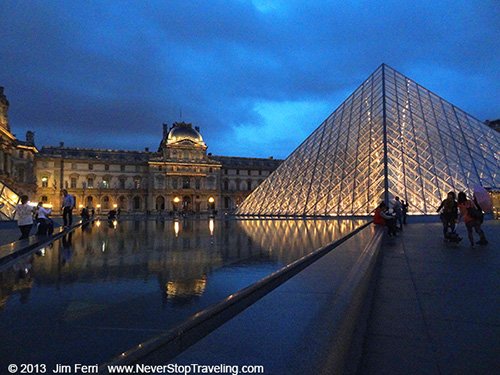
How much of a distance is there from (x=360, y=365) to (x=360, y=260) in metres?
2.35

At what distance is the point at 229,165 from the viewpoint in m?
64.7

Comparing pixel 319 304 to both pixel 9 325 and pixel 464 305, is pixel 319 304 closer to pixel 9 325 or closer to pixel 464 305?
pixel 464 305

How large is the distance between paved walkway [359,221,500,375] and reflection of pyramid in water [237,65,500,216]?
13.4m

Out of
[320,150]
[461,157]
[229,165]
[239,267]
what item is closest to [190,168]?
[229,165]

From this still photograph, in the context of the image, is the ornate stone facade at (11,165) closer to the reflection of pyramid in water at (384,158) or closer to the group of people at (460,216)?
the reflection of pyramid in water at (384,158)

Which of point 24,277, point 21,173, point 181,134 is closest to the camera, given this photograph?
point 24,277

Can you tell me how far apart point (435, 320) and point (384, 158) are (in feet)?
55.0

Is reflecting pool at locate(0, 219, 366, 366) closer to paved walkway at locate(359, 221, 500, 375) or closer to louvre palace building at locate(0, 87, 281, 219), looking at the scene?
paved walkway at locate(359, 221, 500, 375)

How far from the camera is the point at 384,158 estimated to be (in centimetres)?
1830

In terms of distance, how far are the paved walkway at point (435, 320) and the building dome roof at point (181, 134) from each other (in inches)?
2221

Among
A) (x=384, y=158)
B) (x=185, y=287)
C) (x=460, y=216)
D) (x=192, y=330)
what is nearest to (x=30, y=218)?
(x=185, y=287)

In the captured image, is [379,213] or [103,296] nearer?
[103,296]

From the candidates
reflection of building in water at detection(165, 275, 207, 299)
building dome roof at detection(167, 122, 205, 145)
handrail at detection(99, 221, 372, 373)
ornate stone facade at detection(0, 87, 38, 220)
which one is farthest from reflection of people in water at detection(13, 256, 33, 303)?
building dome roof at detection(167, 122, 205, 145)

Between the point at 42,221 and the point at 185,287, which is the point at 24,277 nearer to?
the point at 185,287
